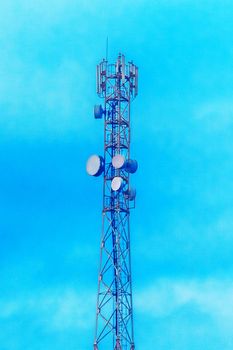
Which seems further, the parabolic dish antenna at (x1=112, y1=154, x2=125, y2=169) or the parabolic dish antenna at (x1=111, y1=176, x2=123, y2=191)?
the parabolic dish antenna at (x1=112, y1=154, x2=125, y2=169)

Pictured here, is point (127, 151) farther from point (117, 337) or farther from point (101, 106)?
point (117, 337)

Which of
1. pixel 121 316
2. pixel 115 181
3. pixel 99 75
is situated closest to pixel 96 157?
pixel 115 181

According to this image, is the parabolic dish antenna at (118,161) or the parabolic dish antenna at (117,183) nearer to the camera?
the parabolic dish antenna at (117,183)

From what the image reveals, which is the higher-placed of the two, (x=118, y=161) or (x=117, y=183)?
(x=118, y=161)

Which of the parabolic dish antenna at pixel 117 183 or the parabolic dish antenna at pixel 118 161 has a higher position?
the parabolic dish antenna at pixel 118 161

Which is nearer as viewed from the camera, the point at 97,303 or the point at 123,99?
the point at 97,303

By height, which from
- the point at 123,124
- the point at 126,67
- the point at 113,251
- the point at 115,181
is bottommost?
the point at 113,251

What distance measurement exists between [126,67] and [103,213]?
33.0ft

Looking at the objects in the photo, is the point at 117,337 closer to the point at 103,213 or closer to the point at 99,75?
the point at 103,213

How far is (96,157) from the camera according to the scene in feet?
181

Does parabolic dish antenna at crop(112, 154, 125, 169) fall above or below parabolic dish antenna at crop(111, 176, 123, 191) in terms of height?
above

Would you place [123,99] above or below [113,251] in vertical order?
above

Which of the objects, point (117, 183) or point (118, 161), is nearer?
point (117, 183)

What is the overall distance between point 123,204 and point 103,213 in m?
1.43
